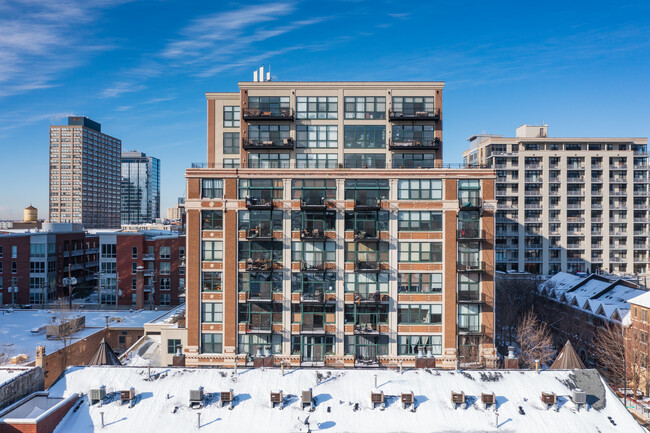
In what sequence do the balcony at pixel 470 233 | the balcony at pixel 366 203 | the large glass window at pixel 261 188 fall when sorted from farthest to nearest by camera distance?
the large glass window at pixel 261 188 < the balcony at pixel 470 233 < the balcony at pixel 366 203

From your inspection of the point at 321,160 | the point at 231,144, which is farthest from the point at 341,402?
the point at 231,144

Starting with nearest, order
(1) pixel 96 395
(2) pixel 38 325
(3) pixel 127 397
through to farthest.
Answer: (1) pixel 96 395
(3) pixel 127 397
(2) pixel 38 325

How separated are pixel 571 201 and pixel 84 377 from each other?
100608 mm

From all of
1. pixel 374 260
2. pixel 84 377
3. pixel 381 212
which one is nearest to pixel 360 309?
pixel 374 260

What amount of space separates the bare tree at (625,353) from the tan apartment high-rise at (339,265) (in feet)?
→ 59.7

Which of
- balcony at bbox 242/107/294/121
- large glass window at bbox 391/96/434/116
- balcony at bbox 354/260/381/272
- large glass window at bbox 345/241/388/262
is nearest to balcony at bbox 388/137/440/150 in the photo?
large glass window at bbox 391/96/434/116

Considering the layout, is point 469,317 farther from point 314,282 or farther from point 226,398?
point 226,398

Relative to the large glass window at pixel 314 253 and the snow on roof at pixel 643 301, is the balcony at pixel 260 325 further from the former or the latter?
the snow on roof at pixel 643 301

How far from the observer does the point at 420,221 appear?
39906mm

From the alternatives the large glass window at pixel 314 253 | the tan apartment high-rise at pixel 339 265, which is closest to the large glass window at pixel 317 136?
the tan apartment high-rise at pixel 339 265

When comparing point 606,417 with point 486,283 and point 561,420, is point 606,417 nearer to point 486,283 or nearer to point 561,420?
point 561,420

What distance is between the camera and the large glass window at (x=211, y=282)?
40375 millimetres

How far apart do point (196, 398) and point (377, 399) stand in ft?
35.3

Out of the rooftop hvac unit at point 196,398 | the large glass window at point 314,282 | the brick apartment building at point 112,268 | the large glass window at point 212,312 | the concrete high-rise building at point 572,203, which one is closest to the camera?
the rooftop hvac unit at point 196,398
